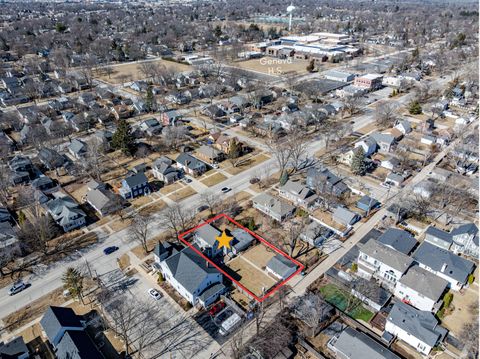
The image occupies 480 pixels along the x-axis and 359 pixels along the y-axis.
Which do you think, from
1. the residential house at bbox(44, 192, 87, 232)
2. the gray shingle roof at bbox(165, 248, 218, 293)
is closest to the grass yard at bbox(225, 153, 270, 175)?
the gray shingle roof at bbox(165, 248, 218, 293)

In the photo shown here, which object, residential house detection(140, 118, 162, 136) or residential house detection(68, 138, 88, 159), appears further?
residential house detection(140, 118, 162, 136)

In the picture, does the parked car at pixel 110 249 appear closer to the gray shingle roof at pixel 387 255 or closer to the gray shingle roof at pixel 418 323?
the gray shingle roof at pixel 387 255

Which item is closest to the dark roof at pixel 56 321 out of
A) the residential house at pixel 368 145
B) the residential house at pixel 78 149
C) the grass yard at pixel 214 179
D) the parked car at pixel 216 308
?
the parked car at pixel 216 308

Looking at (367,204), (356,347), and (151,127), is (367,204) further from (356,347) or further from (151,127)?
(151,127)

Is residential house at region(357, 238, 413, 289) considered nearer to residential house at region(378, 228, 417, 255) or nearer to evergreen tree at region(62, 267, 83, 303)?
residential house at region(378, 228, 417, 255)

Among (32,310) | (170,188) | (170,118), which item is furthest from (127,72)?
(32,310)
